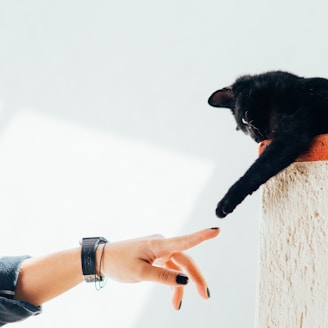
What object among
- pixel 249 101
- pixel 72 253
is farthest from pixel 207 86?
pixel 72 253

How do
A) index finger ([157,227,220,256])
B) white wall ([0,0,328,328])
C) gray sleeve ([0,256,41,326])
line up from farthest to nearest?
white wall ([0,0,328,328]), gray sleeve ([0,256,41,326]), index finger ([157,227,220,256])

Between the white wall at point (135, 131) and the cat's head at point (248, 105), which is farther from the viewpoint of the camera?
the white wall at point (135, 131)

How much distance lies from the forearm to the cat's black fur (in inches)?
13.0

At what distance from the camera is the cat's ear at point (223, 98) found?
1.09 meters

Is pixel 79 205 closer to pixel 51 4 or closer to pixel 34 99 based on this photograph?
pixel 34 99

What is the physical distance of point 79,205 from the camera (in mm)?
2131

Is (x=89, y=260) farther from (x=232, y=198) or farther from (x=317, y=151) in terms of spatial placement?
(x=317, y=151)

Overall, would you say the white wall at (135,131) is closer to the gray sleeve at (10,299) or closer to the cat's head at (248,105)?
the cat's head at (248,105)

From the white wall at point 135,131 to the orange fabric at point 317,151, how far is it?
1.35 m

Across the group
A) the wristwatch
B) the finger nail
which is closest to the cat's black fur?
the finger nail

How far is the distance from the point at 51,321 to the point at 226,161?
108cm

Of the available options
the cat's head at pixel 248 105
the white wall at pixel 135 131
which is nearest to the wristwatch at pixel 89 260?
the cat's head at pixel 248 105

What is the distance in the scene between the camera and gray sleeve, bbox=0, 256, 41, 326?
2.71 ft

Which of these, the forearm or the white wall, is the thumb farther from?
the white wall
